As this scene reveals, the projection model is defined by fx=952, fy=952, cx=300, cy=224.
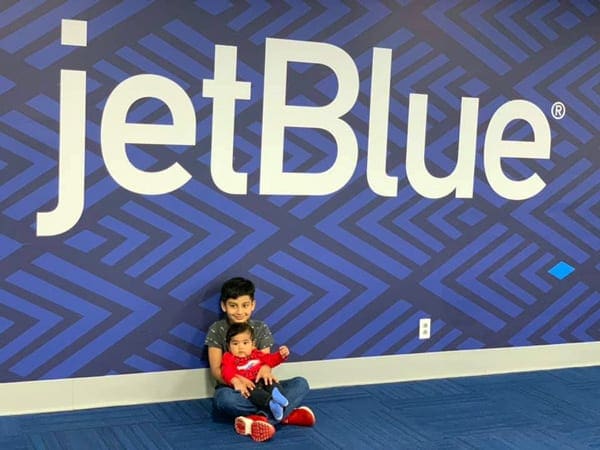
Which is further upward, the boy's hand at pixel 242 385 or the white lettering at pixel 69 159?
the white lettering at pixel 69 159

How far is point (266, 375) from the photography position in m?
4.63

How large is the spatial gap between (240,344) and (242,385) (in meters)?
0.21

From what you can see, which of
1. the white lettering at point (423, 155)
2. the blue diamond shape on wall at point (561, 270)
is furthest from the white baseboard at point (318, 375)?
the white lettering at point (423, 155)

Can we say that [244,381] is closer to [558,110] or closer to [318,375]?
[318,375]

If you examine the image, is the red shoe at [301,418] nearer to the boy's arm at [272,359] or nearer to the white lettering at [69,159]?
the boy's arm at [272,359]

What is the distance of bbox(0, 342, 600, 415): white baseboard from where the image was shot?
4.57 m

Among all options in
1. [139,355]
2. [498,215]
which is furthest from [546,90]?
[139,355]

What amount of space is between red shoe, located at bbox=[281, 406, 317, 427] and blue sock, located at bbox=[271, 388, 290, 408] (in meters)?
0.08

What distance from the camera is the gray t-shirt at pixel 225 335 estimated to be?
187 inches

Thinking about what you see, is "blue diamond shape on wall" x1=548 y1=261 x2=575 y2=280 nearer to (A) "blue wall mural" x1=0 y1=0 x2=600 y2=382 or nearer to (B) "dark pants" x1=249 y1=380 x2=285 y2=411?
(A) "blue wall mural" x1=0 y1=0 x2=600 y2=382

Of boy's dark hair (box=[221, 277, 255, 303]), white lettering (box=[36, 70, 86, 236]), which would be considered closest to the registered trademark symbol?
boy's dark hair (box=[221, 277, 255, 303])

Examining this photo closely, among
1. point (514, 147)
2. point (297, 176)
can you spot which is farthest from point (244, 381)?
point (514, 147)

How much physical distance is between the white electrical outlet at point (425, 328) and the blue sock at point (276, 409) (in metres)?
1.25

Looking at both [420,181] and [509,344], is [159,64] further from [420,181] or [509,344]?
[509,344]
